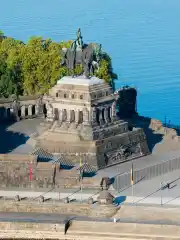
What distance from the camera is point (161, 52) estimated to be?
12781 cm

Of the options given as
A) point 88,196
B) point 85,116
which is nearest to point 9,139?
point 85,116

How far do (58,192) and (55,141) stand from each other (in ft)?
22.4

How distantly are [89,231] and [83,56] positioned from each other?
54.3 feet

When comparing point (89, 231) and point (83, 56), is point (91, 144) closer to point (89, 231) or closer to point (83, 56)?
point (83, 56)

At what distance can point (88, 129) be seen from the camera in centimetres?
6506

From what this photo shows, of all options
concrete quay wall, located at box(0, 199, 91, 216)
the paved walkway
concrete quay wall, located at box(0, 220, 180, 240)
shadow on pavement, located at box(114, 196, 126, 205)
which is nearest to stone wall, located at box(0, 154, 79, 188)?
the paved walkway

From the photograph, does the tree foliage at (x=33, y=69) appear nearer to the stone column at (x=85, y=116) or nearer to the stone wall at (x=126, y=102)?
the stone wall at (x=126, y=102)

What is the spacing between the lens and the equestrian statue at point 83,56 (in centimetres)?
6675

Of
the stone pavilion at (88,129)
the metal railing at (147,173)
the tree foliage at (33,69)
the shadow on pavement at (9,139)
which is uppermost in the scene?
the tree foliage at (33,69)

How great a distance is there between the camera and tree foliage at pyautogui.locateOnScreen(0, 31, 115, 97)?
82.7 metres

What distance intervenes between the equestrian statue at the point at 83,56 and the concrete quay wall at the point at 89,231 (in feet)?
48.6

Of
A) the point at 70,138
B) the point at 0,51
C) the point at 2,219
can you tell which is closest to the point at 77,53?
the point at 70,138

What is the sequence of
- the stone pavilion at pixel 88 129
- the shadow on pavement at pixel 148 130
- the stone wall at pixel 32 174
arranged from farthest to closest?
the shadow on pavement at pixel 148 130 → the stone pavilion at pixel 88 129 → the stone wall at pixel 32 174

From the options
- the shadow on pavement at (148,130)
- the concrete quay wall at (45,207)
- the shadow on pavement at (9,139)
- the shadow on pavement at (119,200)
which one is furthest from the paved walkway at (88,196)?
the shadow on pavement at (148,130)
